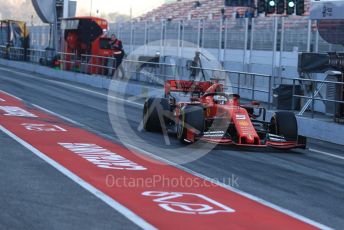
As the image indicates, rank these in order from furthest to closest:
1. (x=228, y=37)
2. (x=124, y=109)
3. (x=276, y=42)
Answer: (x=228, y=37) < (x=276, y=42) < (x=124, y=109)

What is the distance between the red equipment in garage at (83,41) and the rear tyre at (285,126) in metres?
22.3

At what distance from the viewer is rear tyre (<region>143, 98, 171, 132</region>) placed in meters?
14.6

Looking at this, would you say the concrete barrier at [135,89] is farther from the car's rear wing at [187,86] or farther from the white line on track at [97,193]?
the white line on track at [97,193]

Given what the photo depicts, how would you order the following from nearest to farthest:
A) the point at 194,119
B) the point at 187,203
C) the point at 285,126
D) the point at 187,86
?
the point at 187,203, the point at 194,119, the point at 285,126, the point at 187,86

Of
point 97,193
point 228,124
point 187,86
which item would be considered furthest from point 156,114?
point 97,193

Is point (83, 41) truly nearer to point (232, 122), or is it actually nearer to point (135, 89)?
point (135, 89)

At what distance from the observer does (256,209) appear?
7.80 meters

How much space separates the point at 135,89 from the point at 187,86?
483 inches

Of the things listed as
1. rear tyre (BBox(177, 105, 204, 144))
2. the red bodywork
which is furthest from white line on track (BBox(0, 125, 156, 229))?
the red bodywork

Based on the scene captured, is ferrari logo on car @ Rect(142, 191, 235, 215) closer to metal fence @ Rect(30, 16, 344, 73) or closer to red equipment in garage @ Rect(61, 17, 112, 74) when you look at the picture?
metal fence @ Rect(30, 16, 344, 73)

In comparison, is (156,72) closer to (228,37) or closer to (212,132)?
(228,37)

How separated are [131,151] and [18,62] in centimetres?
3446

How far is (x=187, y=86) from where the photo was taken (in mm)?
15812

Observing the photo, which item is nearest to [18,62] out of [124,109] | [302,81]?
[124,109]
